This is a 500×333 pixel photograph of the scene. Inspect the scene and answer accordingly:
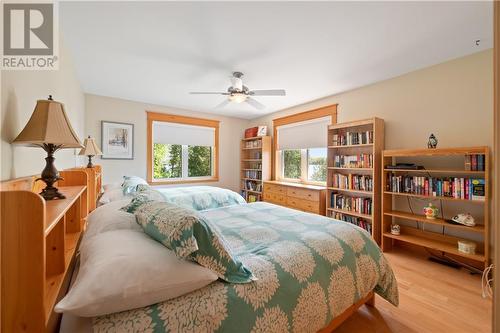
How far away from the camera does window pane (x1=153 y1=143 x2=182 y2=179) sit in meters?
4.61

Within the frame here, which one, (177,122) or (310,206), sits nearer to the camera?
(310,206)

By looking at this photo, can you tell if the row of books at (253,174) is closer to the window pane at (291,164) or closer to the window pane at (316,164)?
the window pane at (291,164)

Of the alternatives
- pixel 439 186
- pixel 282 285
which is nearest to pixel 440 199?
pixel 439 186

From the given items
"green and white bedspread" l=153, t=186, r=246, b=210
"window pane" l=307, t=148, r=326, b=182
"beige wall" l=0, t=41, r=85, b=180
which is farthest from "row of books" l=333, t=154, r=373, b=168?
"beige wall" l=0, t=41, r=85, b=180

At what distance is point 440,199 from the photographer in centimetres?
254

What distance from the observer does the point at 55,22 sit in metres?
1.83

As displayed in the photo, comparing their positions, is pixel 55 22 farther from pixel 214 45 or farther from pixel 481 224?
pixel 481 224

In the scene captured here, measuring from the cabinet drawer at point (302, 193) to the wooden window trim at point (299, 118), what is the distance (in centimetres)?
93

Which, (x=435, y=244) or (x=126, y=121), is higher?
(x=126, y=121)

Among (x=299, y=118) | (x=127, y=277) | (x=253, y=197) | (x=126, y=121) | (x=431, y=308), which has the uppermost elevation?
(x=299, y=118)

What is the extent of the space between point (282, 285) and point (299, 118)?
3864 mm

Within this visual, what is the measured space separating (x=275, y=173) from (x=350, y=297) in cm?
376

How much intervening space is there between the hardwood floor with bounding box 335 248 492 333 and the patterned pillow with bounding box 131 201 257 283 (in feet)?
3.84

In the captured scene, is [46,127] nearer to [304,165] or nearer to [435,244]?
[435,244]
